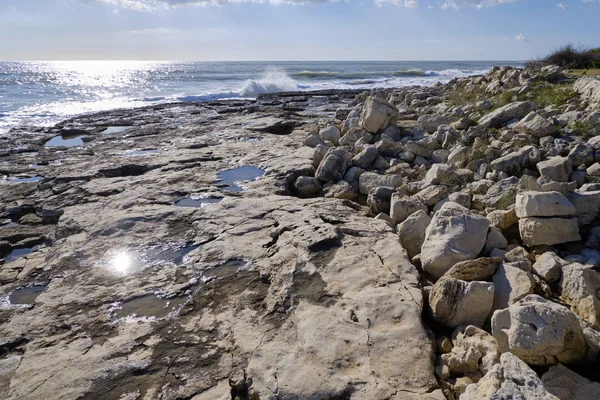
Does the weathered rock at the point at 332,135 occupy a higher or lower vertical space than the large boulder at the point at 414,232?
higher

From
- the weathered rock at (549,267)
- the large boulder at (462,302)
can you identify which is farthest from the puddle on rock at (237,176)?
the weathered rock at (549,267)

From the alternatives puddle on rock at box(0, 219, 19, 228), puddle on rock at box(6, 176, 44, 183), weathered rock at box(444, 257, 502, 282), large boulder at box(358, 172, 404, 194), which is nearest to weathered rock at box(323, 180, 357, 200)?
large boulder at box(358, 172, 404, 194)

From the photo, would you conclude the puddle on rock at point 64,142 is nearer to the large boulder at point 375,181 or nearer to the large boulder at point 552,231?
the large boulder at point 375,181

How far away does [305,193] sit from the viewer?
18.6ft

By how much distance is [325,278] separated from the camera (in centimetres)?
319

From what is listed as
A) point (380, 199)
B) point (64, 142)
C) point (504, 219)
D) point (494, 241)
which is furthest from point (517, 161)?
point (64, 142)

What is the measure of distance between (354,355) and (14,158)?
32.6ft

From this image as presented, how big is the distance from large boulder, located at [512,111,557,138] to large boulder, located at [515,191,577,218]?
2.54m

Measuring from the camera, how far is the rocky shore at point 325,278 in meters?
2.23

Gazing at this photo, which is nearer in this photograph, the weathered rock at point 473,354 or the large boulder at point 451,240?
the weathered rock at point 473,354

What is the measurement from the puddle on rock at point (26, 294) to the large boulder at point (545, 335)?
3.75 metres

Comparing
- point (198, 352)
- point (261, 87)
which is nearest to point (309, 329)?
point (198, 352)

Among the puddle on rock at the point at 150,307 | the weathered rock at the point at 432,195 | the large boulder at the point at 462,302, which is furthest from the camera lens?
the weathered rock at the point at 432,195

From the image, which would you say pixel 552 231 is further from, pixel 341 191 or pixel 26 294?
pixel 26 294
